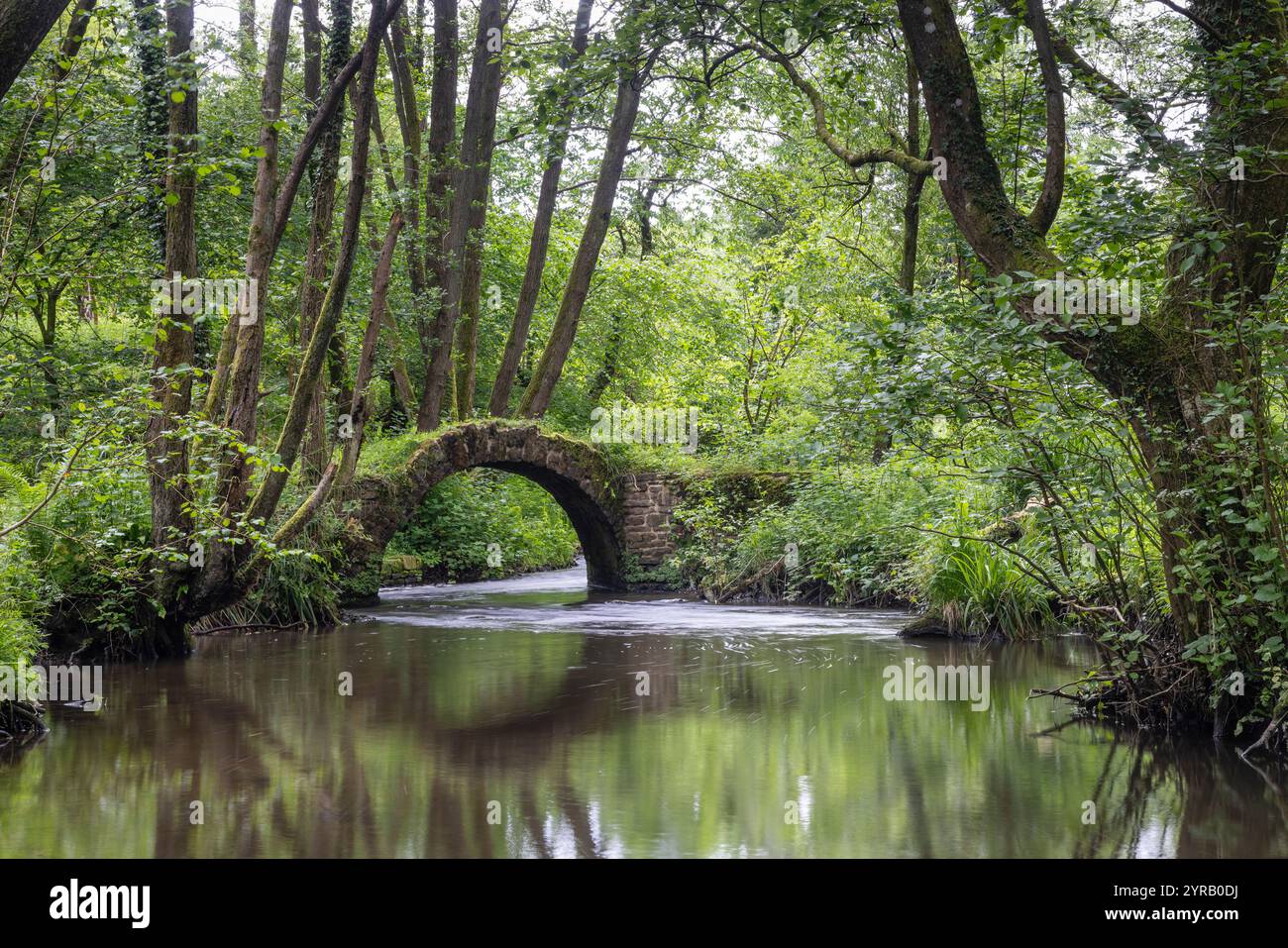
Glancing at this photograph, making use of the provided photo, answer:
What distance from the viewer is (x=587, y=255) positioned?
1531 cm

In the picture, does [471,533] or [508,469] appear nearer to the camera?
[508,469]

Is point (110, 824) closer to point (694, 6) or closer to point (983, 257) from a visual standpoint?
point (983, 257)

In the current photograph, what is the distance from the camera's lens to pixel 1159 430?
17.5 feet

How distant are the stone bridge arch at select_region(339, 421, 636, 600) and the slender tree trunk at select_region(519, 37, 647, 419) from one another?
2.22 feet

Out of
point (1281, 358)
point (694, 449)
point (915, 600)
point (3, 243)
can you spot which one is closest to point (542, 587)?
point (694, 449)

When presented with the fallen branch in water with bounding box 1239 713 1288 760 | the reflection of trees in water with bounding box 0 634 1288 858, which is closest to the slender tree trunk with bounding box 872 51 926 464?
the reflection of trees in water with bounding box 0 634 1288 858

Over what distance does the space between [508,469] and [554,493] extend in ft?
4.77

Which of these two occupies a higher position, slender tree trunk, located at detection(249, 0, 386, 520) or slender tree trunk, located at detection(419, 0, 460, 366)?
slender tree trunk, located at detection(419, 0, 460, 366)

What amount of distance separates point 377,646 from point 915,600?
5.62 meters

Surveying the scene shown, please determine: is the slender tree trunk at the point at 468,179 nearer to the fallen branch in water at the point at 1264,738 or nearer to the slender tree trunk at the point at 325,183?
the slender tree trunk at the point at 325,183

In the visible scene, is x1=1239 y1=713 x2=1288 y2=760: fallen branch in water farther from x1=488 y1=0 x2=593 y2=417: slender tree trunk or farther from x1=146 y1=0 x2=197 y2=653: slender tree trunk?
x1=488 y1=0 x2=593 y2=417: slender tree trunk

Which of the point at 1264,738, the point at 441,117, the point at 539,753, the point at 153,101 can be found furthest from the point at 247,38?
the point at 1264,738

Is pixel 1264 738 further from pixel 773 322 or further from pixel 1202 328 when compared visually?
pixel 773 322

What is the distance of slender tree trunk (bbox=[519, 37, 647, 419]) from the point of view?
15062 mm
